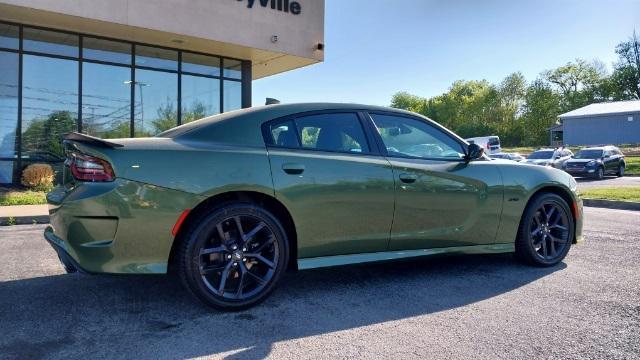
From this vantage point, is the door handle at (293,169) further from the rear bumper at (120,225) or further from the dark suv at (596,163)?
the dark suv at (596,163)

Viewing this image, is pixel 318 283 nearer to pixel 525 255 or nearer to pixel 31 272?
pixel 525 255

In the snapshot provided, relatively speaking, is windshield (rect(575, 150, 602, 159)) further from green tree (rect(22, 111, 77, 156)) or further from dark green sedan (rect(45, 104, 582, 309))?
green tree (rect(22, 111, 77, 156))

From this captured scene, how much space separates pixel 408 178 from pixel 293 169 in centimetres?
100

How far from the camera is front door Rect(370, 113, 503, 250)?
3.95 m

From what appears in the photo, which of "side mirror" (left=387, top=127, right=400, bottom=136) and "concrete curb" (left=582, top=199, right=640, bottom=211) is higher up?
"side mirror" (left=387, top=127, right=400, bottom=136)

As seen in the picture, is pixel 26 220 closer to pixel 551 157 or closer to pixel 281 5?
pixel 281 5

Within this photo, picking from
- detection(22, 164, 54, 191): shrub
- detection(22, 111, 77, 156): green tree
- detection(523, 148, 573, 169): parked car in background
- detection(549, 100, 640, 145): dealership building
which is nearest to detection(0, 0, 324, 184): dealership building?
detection(22, 111, 77, 156): green tree

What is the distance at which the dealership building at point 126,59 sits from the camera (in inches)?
456

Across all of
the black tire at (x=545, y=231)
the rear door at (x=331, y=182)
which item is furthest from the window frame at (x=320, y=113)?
the black tire at (x=545, y=231)

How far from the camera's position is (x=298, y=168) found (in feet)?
11.6

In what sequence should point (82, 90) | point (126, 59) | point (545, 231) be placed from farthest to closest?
point (126, 59) < point (82, 90) < point (545, 231)

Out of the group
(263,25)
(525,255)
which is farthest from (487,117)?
(525,255)

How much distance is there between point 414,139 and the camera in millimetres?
4266

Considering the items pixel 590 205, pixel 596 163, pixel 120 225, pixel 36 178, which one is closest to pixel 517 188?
pixel 120 225
